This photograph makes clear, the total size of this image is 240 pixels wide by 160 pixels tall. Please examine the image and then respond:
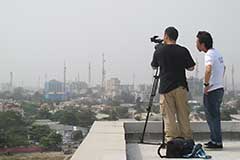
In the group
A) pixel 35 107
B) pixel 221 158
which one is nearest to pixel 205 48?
Result: pixel 221 158

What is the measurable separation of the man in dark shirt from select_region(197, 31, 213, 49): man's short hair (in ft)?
1.04

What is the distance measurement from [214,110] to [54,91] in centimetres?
3033

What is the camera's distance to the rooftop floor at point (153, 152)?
4375mm

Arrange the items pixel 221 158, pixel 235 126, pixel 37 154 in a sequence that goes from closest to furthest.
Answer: pixel 221 158
pixel 235 126
pixel 37 154

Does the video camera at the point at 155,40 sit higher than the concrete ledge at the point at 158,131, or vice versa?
the video camera at the point at 155,40

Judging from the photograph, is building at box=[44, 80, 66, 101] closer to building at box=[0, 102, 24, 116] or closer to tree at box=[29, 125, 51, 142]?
building at box=[0, 102, 24, 116]

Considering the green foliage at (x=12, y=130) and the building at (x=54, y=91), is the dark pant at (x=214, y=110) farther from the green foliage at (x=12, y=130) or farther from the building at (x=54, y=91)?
the building at (x=54, y=91)

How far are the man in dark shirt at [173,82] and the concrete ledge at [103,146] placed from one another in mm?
631

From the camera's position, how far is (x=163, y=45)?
4781 mm

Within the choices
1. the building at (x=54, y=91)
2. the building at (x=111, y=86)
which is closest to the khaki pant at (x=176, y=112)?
the building at (x=111, y=86)

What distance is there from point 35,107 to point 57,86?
11436mm

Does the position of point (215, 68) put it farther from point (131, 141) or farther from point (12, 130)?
point (12, 130)

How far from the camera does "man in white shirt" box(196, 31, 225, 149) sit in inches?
191

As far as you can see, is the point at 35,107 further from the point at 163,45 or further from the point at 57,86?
the point at 163,45
